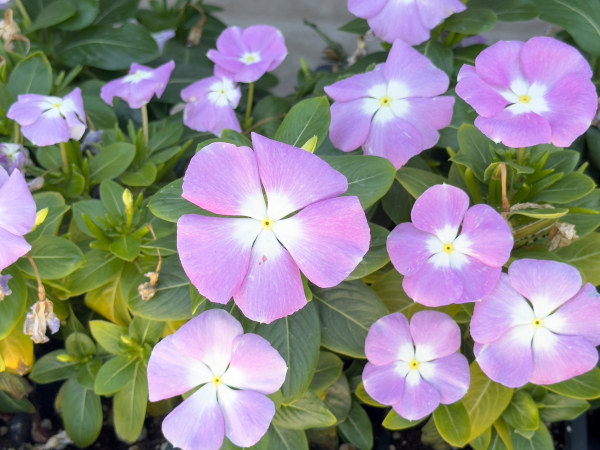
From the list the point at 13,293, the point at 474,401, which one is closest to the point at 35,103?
the point at 13,293

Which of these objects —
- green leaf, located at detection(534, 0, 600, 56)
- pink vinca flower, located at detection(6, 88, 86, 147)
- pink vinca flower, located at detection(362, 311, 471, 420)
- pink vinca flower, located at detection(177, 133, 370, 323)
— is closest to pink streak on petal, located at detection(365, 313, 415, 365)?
pink vinca flower, located at detection(362, 311, 471, 420)

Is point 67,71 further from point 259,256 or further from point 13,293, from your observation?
point 259,256

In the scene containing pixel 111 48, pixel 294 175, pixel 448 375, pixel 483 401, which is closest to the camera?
pixel 294 175

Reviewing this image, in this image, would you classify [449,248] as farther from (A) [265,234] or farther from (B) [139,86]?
(B) [139,86]

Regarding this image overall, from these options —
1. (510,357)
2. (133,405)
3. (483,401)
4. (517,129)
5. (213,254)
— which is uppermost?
(517,129)

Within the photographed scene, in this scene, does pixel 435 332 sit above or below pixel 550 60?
below

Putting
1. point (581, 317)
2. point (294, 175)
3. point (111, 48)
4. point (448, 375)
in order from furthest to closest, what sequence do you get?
1. point (111, 48)
2. point (448, 375)
3. point (581, 317)
4. point (294, 175)

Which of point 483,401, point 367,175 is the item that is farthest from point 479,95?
point 483,401
